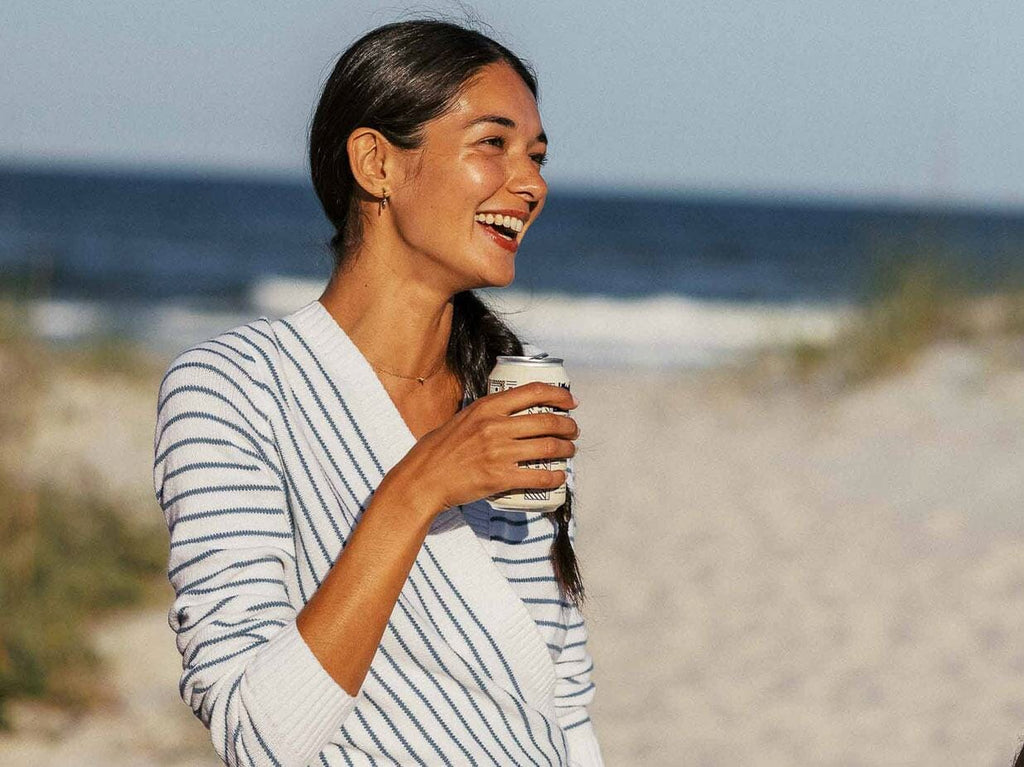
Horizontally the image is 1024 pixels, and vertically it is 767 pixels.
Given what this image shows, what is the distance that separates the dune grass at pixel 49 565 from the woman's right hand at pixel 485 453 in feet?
11.8

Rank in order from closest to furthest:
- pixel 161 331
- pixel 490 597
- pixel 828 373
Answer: pixel 490 597 → pixel 828 373 → pixel 161 331

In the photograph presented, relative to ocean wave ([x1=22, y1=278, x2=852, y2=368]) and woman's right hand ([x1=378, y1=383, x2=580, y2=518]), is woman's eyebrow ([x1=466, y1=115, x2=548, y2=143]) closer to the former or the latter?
woman's right hand ([x1=378, y1=383, x2=580, y2=518])

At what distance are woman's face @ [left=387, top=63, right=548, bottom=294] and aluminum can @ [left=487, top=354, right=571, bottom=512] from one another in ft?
0.80

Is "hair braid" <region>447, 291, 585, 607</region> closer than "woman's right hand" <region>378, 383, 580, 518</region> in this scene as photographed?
No

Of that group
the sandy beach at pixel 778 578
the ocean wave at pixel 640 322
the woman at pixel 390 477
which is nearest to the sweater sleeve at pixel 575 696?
the woman at pixel 390 477

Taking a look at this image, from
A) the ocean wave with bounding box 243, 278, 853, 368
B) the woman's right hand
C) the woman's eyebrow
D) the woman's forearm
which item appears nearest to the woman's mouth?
the woman's eyebrow

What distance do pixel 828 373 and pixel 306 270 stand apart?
54.2 ft

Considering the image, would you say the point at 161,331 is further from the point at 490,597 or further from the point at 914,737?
the point at 490,597

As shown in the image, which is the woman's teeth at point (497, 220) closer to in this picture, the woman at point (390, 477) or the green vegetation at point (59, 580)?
the woman at point (390, 477)

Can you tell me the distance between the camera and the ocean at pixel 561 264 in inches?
449

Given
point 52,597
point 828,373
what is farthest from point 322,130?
point 828,373

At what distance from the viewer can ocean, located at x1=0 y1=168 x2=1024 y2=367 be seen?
11398mm

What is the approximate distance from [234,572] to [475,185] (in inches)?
26.0

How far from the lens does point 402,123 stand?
1990mm
